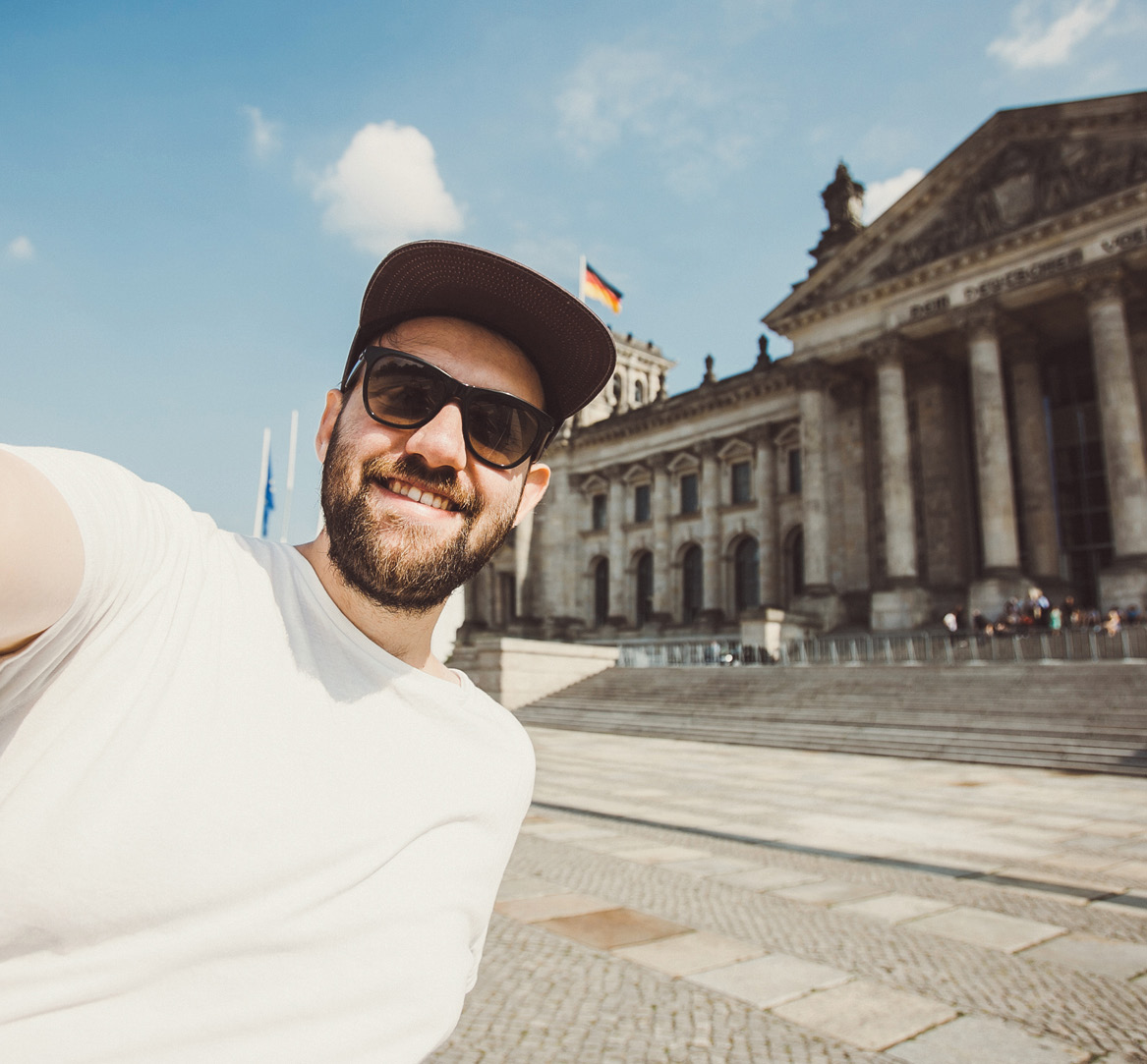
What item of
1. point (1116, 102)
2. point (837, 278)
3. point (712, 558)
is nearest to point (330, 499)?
point (1116, 102)

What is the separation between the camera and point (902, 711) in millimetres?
16359

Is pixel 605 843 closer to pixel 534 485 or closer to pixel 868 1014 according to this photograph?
pixel 868 1014

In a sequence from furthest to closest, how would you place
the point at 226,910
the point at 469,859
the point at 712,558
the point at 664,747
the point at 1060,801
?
the point at 712,558, the point at 664,747, the point at 1060,801, the point at 469,859, the point at 226,910

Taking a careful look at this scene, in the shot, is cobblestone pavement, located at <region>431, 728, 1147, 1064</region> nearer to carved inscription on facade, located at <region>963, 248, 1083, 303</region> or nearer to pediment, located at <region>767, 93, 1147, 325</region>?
carved inscription on facade, located at <region>963, 248, 1083, 303</region>

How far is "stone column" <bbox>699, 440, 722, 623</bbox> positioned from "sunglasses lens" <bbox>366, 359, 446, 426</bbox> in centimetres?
3566

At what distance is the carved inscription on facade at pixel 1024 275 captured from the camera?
2441cm

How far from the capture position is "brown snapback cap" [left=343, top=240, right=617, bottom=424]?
4.91 feet

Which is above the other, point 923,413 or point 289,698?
point 923,413

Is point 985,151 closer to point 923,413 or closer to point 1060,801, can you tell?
point 923,413

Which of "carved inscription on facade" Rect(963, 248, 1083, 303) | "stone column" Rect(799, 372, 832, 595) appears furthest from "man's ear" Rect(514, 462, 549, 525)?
"stone column" Rect(799, 372, 832, 595)

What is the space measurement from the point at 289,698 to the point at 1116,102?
101ft

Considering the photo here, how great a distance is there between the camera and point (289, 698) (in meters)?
1.15

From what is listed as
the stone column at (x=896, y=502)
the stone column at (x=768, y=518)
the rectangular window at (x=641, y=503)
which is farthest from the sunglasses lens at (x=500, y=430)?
the rectangular window at (x=641, y=503)

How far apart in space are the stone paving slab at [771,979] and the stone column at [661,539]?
3419cm
